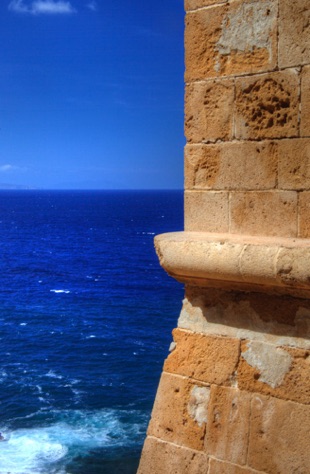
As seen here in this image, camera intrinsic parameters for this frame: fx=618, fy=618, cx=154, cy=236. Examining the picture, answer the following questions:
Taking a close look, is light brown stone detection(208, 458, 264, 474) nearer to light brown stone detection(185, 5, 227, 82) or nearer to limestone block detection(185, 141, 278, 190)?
limestone block detection(185, 141, 278, 190)

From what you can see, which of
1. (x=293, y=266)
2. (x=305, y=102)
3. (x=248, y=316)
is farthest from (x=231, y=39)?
(x=248, y=316)

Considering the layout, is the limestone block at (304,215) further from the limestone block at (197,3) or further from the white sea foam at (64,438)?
the white sea foam at (64,438)

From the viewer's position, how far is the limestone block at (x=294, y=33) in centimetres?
282

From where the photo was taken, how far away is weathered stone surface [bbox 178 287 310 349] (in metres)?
2.84

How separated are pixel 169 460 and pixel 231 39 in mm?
2175

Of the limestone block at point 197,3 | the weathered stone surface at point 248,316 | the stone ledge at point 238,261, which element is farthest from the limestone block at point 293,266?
the limestone block at point 197,3

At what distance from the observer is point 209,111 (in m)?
3.15

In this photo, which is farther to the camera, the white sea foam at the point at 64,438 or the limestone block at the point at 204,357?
the white sea foam at the point at 64,438

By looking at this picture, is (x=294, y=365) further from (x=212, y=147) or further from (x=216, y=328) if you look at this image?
(x=212, y=147)

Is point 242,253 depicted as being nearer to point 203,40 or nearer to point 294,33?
point 294,33

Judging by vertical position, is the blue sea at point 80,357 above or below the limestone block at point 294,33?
below

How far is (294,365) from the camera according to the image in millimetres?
2830

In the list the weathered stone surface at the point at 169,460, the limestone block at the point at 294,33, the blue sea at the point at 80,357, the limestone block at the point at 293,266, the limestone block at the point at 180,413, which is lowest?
the blue sea at the point at 80,357

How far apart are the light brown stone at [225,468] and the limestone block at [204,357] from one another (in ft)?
1.27
